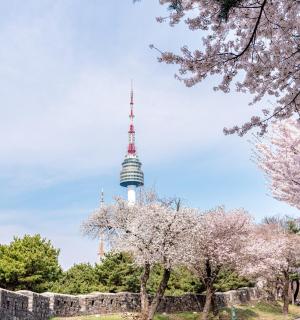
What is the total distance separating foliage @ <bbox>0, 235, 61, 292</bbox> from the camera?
106 feet

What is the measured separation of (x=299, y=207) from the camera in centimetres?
1571

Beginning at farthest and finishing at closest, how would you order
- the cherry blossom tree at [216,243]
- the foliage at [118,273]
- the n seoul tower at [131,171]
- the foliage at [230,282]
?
the n seoul tower at [131,171], the foliage at [230,282], the foliage at [118,273], the cherry blossom tree at [216,243]

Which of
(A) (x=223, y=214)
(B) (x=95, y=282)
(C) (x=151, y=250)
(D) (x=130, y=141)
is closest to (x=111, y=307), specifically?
(C) (x=151, y=250)

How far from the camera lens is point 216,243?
31.5 metres

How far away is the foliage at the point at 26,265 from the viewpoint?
106 ft

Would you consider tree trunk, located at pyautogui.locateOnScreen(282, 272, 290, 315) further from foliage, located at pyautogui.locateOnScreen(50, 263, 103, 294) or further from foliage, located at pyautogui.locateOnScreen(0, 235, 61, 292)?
foliage, located at pyautogui.locateOnScreen(0, 235, 61, 292)

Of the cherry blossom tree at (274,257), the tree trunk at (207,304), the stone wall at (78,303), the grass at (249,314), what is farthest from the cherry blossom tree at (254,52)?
the cherry blossom tree at (274,257)

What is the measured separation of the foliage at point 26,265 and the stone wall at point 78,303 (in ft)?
22.9

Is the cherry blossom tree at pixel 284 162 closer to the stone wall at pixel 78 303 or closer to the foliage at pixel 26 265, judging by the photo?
the stone wall at pixel 78 303

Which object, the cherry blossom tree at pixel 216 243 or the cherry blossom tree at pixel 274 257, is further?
the cherry blossom tree at pixel 274 257

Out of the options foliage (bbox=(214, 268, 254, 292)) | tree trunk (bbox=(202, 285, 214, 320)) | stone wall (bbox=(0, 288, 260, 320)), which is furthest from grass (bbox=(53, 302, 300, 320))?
foliage (bbox=(214, 268, 254, 292))

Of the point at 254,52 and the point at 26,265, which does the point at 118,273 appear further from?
the point at 254,52

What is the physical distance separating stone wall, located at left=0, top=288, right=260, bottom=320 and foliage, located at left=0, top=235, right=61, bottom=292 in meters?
6.98

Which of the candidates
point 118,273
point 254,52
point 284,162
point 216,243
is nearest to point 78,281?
point 118,273
